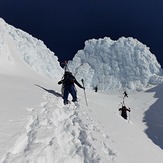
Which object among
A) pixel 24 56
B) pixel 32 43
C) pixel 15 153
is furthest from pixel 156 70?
pixel 15 153

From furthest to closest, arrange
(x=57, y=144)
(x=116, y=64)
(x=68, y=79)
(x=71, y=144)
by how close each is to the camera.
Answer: (x=116, y=64)
(x=68, y=79)
(x=71, y=144)
(x=57, y=144)

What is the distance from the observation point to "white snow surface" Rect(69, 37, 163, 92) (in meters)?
71.4

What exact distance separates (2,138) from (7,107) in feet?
10.2

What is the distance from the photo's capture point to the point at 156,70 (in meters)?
71.4

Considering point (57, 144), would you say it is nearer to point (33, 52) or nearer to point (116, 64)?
point (33, 52)

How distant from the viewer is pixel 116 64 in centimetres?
7494

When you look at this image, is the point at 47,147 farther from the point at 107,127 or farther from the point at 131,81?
the point at 131,81

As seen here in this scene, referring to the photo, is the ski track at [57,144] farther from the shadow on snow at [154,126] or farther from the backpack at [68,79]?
the shadow on snow at [154,126]

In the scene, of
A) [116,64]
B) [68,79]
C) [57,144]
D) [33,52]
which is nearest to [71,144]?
[57,144]

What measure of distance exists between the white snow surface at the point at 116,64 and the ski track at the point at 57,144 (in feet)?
193

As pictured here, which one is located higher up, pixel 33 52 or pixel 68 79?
pixel 33 52

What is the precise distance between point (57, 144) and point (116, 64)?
224ft

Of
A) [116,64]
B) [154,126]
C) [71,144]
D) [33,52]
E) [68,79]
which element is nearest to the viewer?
[71,144]

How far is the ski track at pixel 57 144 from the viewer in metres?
6.46
